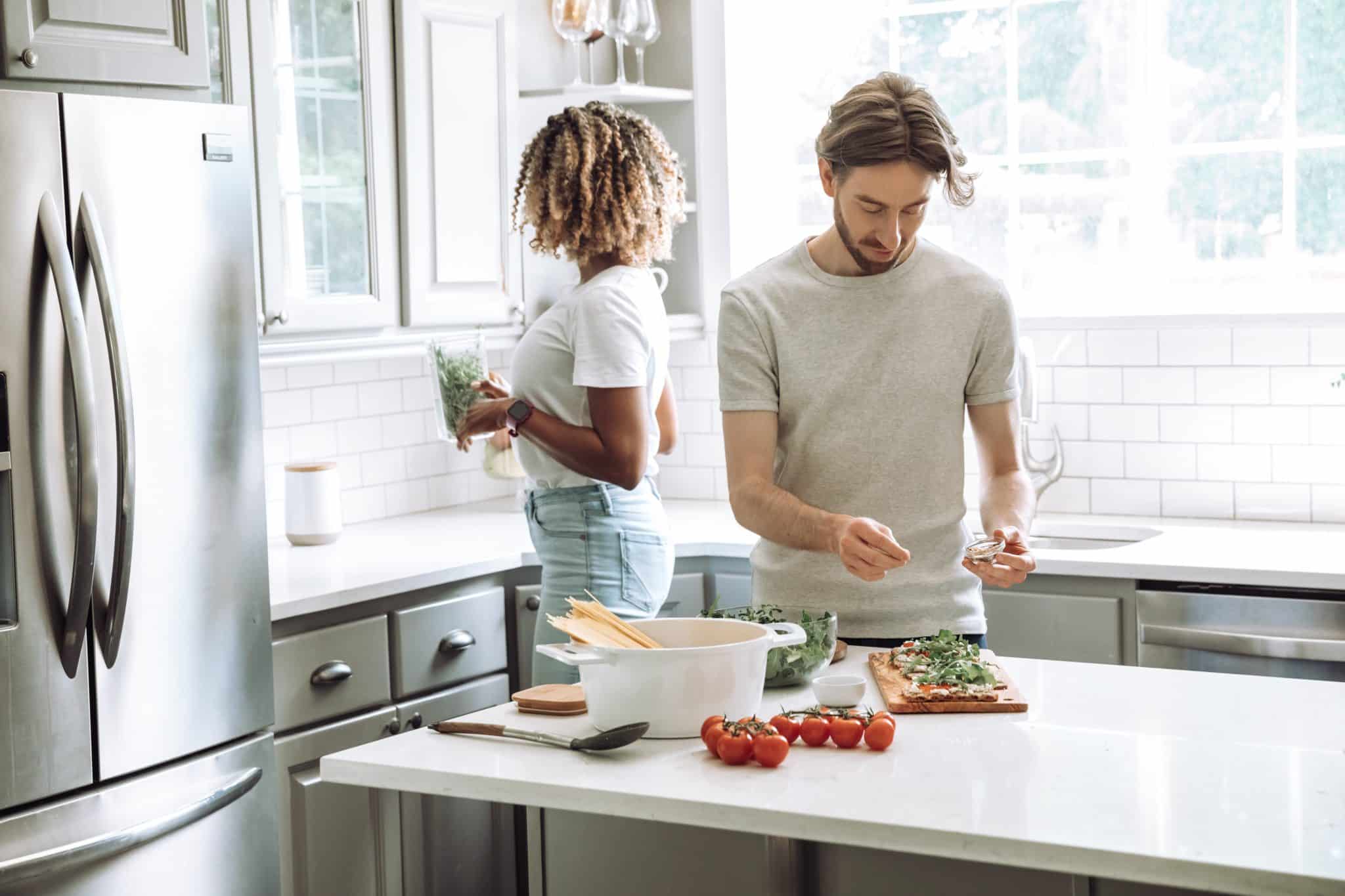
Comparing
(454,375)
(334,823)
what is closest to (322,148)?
(454,375)

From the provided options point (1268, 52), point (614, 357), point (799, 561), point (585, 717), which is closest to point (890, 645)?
point (799, 561)

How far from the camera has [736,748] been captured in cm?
166

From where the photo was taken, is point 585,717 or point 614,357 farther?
point 614,357

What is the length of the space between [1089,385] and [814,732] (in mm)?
2263

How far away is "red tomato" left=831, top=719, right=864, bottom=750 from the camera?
5.63ft

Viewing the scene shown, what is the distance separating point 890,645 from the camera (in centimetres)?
227

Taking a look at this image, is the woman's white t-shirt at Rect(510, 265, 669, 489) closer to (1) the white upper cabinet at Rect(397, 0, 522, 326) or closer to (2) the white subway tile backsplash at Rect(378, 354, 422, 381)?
(1) the white upper cabinet at Rect(397, 0, 522, 326)

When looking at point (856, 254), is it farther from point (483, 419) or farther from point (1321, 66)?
point (1321, 66)

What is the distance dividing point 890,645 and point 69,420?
1.34 meters

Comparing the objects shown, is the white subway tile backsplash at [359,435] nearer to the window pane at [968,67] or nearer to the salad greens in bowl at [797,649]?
the window pane at [968,67]

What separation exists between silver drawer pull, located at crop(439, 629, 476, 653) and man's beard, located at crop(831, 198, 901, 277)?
1.36m

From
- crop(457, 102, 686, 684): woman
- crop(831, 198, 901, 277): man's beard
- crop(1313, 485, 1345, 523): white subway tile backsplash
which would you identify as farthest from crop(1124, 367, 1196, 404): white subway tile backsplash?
crop(831, 198, 901, 277): man's beard

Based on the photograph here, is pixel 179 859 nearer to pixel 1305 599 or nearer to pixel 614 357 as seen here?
pixel 614 357

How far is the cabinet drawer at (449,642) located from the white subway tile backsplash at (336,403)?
0.76m
